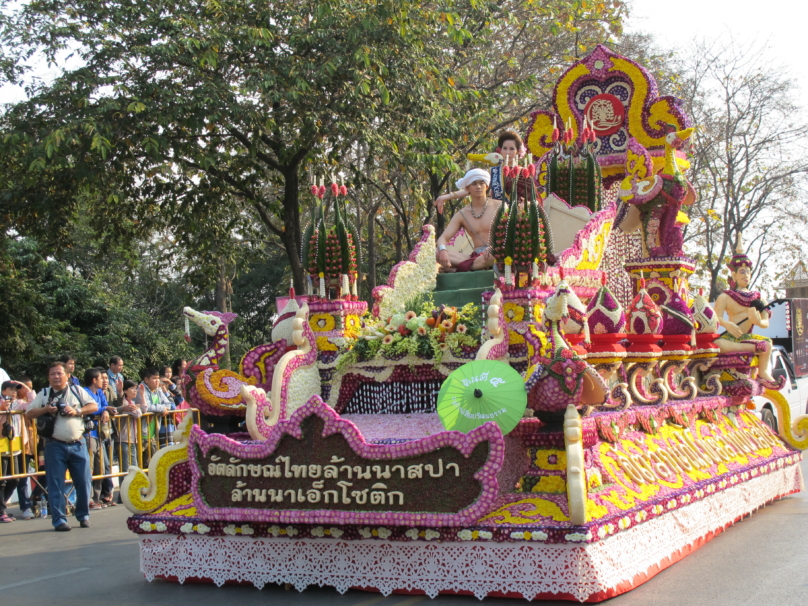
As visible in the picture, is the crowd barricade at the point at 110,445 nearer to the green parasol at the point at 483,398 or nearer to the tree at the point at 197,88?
the tree at the point at 197,88

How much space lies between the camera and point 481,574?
544cm

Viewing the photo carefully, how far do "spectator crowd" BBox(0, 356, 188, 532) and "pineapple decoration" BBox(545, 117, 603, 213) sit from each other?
428 centimetres

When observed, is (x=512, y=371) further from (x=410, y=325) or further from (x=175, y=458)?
(x=175, y=458)

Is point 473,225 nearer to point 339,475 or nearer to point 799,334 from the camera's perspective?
point 339,475

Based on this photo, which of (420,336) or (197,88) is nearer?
(420,336)

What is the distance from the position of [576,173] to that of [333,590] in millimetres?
5136

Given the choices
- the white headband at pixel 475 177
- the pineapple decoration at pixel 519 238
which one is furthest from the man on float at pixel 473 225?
the pineapple decoration at pixel 519 238

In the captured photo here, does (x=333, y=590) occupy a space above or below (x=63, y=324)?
below

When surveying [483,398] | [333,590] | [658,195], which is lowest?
[333,590]

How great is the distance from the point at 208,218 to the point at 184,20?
4447mm

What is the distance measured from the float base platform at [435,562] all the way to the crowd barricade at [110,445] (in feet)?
14.1

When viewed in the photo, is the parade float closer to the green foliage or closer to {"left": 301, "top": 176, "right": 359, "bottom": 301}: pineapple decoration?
{"left": 301, "top": 176, "right": 359, "bottom": 301}: pineapple decoration

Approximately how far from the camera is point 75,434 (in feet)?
30.5

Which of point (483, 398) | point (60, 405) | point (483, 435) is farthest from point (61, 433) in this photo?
point (483, 435)
